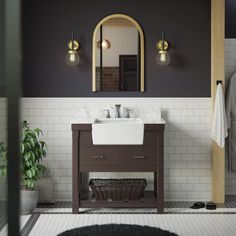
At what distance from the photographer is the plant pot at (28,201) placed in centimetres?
571

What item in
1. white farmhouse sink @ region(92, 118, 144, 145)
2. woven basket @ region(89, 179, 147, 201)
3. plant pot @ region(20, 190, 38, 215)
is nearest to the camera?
white farmhouse sink @ region(92, 118, 144, 145)

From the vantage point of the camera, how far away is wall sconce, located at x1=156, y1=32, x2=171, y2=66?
6.35 m

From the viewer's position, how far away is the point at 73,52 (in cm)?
636

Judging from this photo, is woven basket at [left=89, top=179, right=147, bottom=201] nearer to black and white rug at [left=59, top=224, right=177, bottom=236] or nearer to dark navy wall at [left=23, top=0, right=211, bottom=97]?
black and white rug at [left=59, top=224, right=177, bottom=236]

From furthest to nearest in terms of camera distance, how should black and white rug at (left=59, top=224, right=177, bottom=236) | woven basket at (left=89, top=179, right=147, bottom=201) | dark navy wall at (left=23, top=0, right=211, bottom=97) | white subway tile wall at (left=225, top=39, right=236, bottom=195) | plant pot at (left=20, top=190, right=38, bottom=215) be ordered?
white subway tile wall at (left=225, top=39, right=236, bottom=195) < dark navy wall at (left=23, top=0, right=211, bottom=97) < woven basket at (left=89, top=179, right=147, bottom=201) < plant pot at (left=20, top=190, right=38, bottom=215) < black and white rug at (left=59, top=224, right=177, bottom=236)

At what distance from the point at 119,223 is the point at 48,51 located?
8.04ft

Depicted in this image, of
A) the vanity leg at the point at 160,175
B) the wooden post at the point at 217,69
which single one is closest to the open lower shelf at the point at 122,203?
the vanity leg at the point at 160,175

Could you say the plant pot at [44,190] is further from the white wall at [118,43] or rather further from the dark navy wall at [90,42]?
the white wall at [118,43]

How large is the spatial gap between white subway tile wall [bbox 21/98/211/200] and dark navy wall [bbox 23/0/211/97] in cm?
11

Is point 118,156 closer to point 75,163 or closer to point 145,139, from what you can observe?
point 145,139

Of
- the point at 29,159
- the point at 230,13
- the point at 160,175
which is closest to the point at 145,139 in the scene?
the point at 160,175

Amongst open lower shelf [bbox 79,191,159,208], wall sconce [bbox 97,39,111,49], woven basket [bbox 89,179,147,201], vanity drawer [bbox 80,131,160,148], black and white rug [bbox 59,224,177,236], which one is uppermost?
wall sconce [bbox 97,39,111,49]

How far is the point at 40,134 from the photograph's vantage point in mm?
6488

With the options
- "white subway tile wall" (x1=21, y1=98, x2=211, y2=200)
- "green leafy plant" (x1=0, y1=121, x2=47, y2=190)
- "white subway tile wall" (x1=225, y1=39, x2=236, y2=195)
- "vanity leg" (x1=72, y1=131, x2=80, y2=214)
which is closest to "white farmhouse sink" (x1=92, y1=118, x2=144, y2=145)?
"vanity leg" (x1=72, y1=131, x2=80, y2=214)
